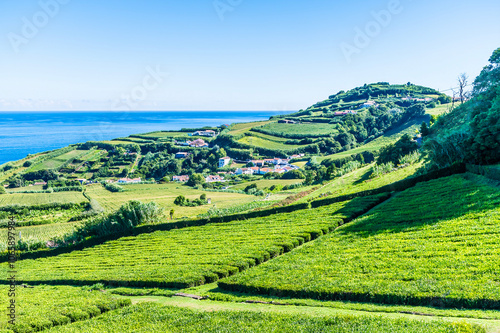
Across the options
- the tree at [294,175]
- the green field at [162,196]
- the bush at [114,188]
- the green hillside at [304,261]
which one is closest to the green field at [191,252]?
the green hillside at [304,261]

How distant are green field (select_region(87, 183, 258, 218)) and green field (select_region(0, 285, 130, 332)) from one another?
46404mm

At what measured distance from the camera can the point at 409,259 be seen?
22719mm

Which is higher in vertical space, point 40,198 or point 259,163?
point 259,163

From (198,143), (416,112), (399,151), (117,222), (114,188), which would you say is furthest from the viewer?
(198,143)

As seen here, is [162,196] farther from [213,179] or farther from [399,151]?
[399,151]

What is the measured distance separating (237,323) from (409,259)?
11436 millimetres

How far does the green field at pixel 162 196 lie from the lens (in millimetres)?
83981

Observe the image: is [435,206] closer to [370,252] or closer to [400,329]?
[370,252]

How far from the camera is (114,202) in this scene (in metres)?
93.8

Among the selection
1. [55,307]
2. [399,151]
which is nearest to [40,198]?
[55,307]

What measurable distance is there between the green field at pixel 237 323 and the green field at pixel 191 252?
6.28 meters

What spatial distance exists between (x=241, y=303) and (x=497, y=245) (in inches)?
615

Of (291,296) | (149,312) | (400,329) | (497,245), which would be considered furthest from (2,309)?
(497,245)

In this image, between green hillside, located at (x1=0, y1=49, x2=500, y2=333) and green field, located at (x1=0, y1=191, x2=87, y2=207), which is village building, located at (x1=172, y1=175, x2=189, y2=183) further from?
green hillside, located at (x1=0, y1=49, x2=500, y2=333)
